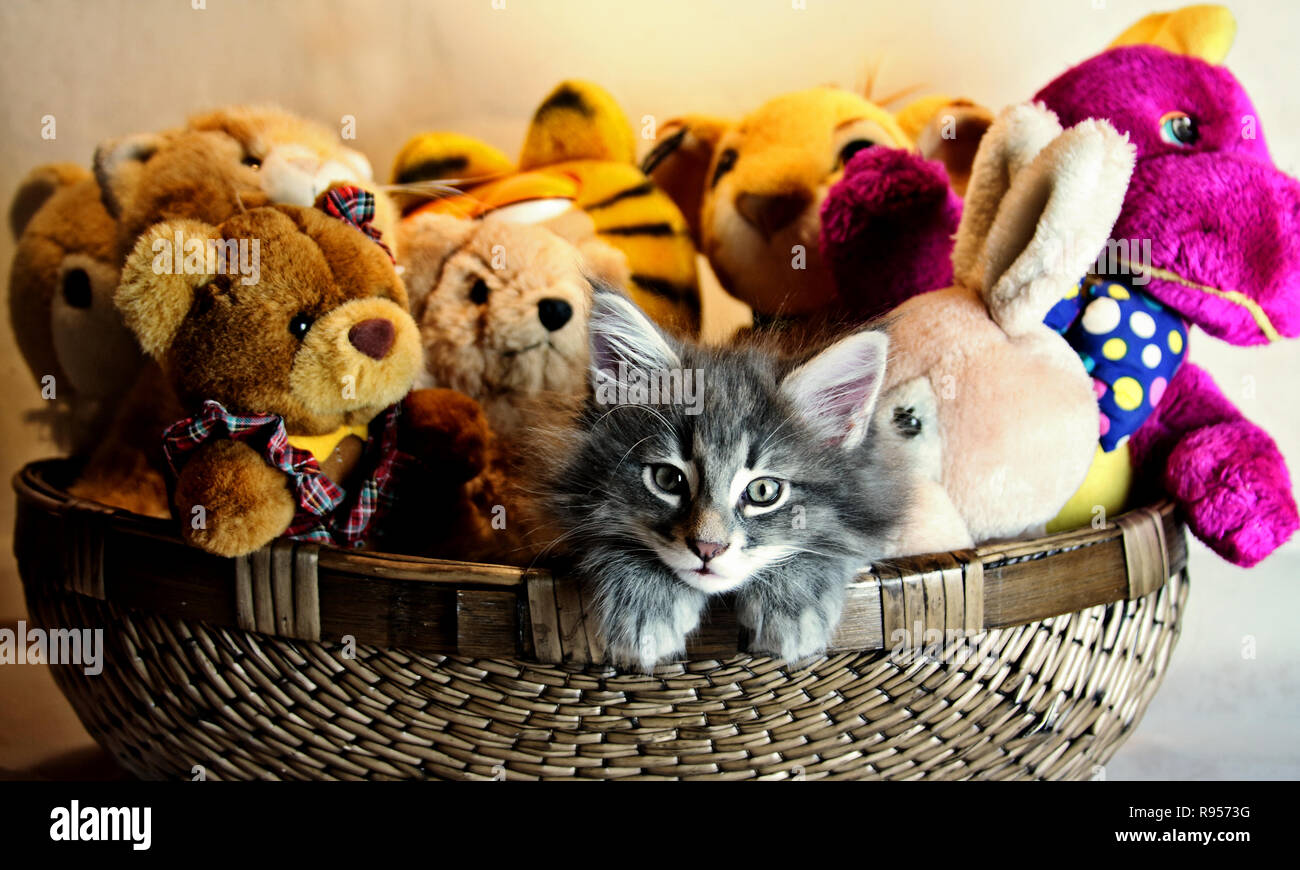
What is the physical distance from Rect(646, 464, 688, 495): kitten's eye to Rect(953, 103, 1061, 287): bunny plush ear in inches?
14.5

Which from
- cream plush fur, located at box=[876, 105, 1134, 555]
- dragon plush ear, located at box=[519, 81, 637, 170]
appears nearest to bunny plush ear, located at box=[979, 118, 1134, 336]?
cream plush fur, located at box=[876, 105, 1134, 555]

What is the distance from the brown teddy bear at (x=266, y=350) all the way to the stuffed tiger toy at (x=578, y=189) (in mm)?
307

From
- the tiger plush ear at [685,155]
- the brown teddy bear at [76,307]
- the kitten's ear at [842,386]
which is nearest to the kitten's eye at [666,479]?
the kitten's ear at [842,386]

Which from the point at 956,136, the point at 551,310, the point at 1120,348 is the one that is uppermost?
the point at 956,136

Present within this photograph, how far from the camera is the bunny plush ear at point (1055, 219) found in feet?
2.58

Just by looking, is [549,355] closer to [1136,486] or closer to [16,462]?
[1136,486]

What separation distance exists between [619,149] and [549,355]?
36cm

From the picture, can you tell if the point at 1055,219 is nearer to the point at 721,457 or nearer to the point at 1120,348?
the point at 1120,348

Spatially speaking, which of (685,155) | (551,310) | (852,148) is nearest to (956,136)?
(852,148)

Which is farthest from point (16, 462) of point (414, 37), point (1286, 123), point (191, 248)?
point (1286, 123)

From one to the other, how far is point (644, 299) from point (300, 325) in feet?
1.44

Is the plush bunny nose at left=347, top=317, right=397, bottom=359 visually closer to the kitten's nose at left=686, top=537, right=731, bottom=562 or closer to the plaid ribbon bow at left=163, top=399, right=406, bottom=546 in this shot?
the plaid ribbon bow at left=163, top=399, right=406, bottom=546

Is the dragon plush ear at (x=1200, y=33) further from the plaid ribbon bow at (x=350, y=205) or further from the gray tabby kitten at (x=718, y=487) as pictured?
the plaid ribbon bow at (x=350, y=205)

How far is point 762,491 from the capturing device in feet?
2.33
